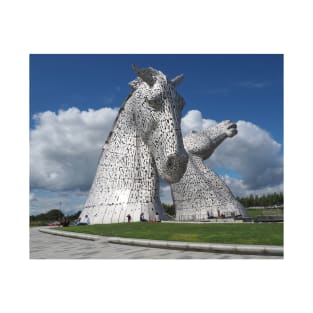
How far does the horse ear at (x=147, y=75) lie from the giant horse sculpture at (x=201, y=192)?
7.34m

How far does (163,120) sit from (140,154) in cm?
266

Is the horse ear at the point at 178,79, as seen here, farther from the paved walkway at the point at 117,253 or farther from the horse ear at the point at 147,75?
the paved walkway at the point at 117,253

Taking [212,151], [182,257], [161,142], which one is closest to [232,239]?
[182,257]

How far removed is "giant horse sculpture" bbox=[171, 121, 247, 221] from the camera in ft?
59.1

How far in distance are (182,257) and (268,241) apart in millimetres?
1991

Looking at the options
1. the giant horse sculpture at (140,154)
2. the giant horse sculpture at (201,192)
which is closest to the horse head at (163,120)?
the giant horse sculpture at (140,154)

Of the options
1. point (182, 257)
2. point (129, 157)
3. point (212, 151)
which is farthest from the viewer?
point (212, 151)

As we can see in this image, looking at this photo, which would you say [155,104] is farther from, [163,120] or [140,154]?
[140,154]

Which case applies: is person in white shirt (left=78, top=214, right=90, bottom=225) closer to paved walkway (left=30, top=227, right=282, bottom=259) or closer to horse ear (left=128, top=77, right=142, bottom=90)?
horse ear (left=128, top=77, right=142, bottom=90)

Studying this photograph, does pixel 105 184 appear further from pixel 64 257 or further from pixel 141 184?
pixel 64 257

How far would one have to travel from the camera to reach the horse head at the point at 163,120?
41.1ft

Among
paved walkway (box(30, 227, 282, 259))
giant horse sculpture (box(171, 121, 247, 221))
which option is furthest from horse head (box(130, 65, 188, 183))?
giant horse sculpture (box(171, 121, 247, 221))

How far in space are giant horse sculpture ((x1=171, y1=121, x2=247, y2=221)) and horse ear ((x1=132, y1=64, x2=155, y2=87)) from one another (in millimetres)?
7340

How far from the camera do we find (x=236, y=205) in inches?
721
